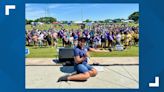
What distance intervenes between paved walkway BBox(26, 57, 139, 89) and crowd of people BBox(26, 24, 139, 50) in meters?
0.35

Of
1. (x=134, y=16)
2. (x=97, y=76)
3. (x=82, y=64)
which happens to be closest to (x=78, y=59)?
(x=82, y=64)

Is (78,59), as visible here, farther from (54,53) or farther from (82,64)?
(54,53)

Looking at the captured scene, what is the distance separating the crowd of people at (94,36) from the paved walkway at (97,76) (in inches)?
13.6

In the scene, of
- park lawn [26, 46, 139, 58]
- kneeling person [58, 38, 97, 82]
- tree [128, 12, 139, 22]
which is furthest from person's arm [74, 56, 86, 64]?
tree [128, 12, 139, 22]

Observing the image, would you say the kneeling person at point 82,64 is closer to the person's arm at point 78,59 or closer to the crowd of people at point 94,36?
the person's arm at point 78,59

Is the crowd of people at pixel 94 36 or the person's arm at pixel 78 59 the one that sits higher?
the crowd of people at pixel 94 36

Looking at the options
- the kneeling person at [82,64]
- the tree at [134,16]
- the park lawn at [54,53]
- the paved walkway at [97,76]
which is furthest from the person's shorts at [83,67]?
the tree at [134,16]

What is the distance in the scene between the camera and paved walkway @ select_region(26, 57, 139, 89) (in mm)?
11062

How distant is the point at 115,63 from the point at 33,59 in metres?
1.76

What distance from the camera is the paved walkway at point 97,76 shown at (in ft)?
36.3

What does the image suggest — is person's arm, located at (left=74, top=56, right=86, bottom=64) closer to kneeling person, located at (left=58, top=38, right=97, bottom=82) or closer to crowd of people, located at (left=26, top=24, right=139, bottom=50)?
kneeling person, located at (left=58, top=38, right=97, bottom=82)

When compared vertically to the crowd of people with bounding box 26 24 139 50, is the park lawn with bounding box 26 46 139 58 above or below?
below
